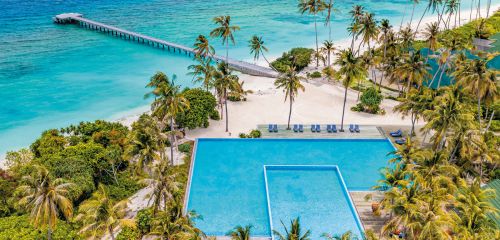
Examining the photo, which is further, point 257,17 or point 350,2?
point 350,2

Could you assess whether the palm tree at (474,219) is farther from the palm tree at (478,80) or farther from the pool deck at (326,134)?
the pool deck at (326,134)

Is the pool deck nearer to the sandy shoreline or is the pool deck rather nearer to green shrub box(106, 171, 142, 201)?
the sandy shoreline

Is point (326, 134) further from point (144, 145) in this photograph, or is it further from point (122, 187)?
point (122, 187)

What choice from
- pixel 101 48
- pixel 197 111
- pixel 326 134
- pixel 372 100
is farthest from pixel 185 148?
pixel 101 48

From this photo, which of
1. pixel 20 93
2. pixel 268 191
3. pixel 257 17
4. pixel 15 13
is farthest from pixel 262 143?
pixel 15 13

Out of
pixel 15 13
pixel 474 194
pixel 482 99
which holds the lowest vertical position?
pixel 474 194

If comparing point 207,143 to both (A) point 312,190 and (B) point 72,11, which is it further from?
(B) point 72,11

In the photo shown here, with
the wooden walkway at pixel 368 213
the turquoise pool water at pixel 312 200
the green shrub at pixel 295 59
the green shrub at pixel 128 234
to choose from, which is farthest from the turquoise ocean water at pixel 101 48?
the wooden walkway at pixel 368 213
